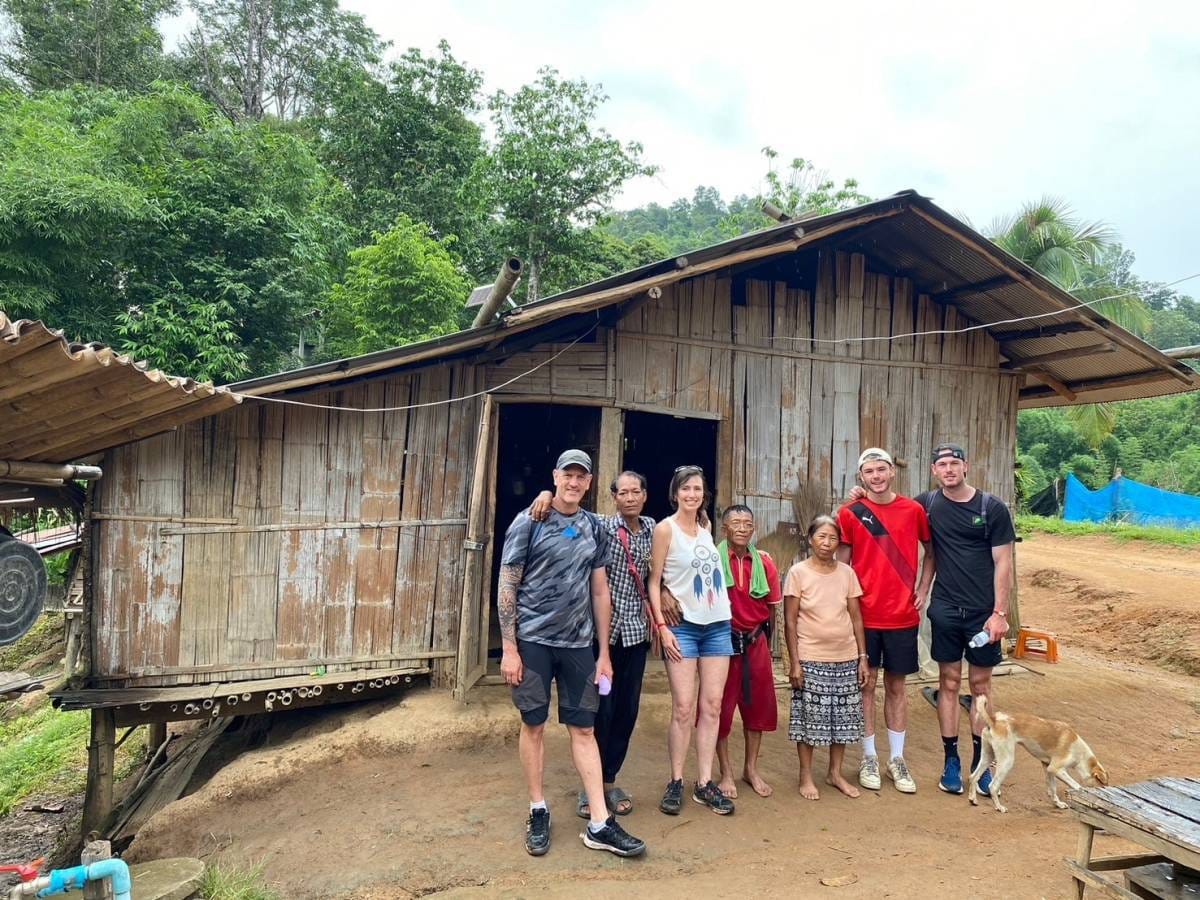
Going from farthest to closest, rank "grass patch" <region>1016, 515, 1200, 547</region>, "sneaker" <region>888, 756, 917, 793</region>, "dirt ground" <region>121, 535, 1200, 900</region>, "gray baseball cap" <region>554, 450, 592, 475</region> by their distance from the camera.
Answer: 1. "grass patch" <region>1016, 515, 1200, 547</region>
2. "sneaker" <region>888, 756, 917, 793</region>
3. "gray baseball cap" <region>554, 450, 592, 475</region>
4. "dirt ground" <region>121, 535, 1200, 900</region>

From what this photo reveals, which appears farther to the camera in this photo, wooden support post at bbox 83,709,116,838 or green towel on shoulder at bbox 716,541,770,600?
wooden support post at bbox 83,709,116,838

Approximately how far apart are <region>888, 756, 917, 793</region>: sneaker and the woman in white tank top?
4.11 ft

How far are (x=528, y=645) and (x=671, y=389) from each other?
10.9 feet

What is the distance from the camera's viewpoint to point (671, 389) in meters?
6.25

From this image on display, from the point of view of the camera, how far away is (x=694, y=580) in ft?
12.2

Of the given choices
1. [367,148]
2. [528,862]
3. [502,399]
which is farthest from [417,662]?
[367,148]

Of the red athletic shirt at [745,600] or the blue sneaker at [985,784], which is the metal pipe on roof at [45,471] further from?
the blue sneaker at [985,784]

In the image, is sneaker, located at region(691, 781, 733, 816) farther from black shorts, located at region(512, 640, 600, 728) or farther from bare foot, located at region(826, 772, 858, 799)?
black shorts, located at region(512, 640, 600, 728)

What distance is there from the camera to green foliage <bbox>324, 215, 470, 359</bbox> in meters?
13.0

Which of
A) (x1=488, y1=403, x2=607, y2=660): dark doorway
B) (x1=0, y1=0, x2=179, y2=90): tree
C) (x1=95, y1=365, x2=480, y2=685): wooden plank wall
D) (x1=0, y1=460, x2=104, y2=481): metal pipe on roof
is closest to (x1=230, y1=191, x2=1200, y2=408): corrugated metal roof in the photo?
(x1=95, y1=365, x2=480, y2=685): wooden plank wall

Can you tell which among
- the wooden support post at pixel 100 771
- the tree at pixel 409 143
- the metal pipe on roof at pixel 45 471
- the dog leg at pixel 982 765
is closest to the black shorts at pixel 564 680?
the dog leg at pixel 982 765

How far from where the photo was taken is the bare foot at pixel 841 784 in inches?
163

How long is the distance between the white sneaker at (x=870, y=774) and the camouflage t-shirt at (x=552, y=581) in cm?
199

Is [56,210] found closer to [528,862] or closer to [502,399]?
[502,399]
